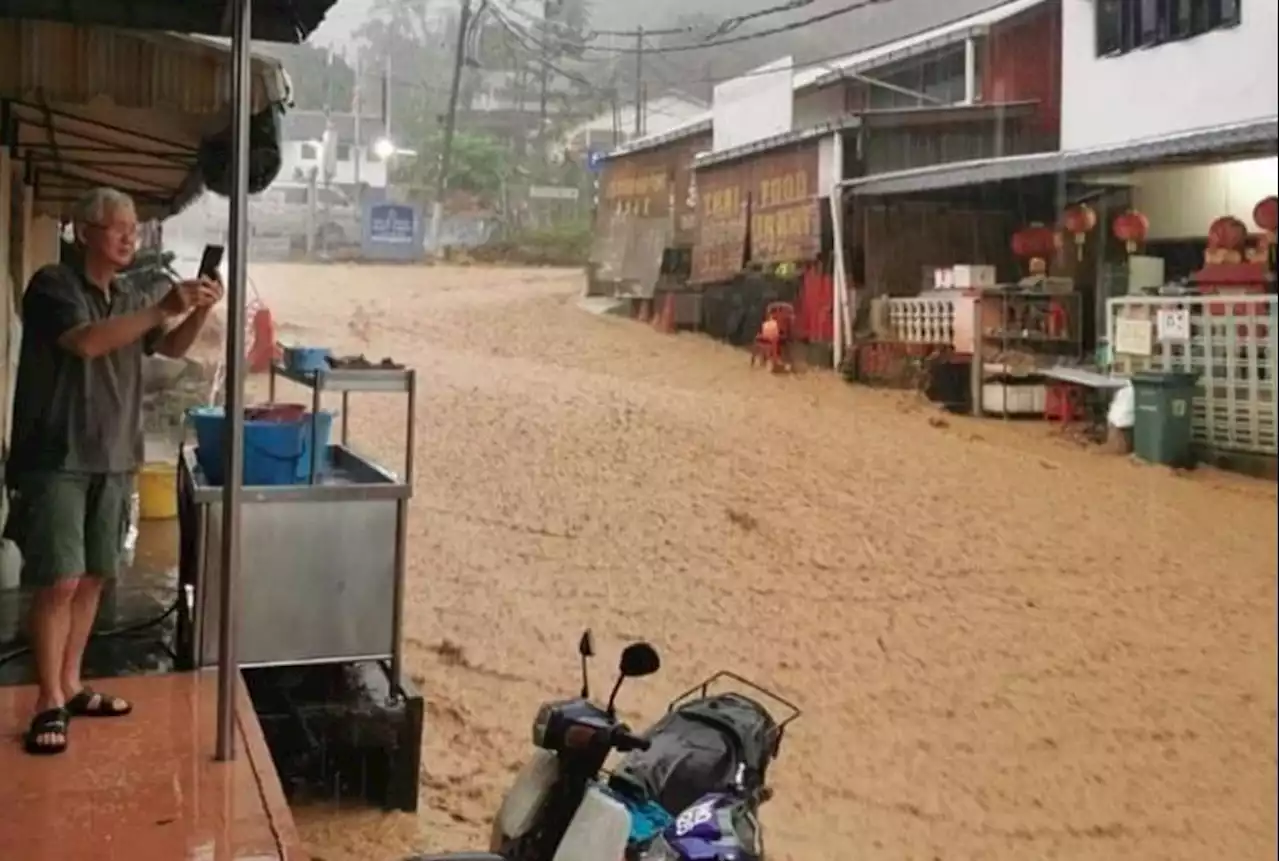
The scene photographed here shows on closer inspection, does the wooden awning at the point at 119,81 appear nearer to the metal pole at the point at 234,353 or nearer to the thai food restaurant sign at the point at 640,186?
the metal pole at the point at 234,353

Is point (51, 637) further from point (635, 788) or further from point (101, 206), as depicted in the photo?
point (635, 788)

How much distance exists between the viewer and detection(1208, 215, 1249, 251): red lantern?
3.09 metres

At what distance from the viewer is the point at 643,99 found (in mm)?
3920

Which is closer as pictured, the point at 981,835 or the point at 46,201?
the point at 981,835

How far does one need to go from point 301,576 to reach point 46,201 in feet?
9.74

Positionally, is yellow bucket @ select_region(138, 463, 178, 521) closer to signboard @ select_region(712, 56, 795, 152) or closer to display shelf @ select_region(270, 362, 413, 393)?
display shelf @ select_region(270, 362, 413, 393)

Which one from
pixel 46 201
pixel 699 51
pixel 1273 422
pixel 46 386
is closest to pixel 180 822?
pixel 46 386

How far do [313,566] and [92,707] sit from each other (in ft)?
1.54

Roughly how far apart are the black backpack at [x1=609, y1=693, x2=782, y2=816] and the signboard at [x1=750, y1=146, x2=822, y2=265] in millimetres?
2102

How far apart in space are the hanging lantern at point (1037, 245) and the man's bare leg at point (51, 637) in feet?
8.89

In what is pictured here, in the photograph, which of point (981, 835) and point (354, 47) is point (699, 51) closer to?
point (354, 47)

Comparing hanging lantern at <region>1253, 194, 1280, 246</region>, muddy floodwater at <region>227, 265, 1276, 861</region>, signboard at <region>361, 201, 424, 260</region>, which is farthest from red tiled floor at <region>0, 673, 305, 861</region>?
hanging lantern at <region>1253, 194, 1280, 246</region>

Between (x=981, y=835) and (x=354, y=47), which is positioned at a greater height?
A: (x=354, y=47)

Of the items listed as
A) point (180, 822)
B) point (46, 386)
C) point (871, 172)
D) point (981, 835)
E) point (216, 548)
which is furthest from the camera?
point (871, 172)
